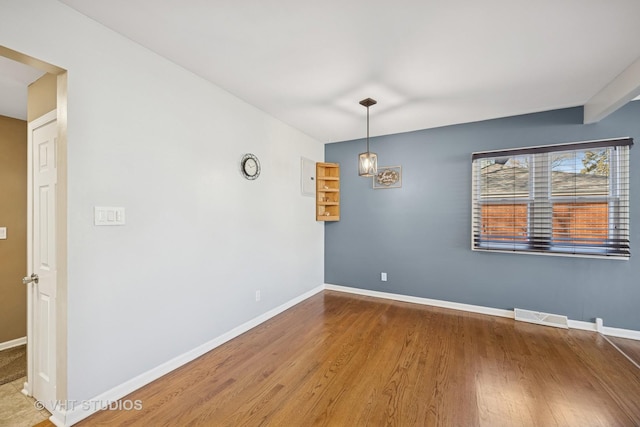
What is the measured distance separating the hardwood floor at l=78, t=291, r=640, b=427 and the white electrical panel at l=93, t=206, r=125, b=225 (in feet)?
4.21

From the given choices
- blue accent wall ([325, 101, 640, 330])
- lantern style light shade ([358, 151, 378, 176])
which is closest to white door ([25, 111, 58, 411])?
lantern style light shade ([358, 151, 378, 176])

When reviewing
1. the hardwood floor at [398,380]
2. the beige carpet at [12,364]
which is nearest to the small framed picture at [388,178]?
the hardwood floor at [398,380]

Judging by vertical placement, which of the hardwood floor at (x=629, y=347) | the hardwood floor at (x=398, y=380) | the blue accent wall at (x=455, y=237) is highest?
the blue accent wall at (x=455, y=237)

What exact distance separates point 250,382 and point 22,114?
3519mm

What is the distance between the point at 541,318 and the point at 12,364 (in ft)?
18.4

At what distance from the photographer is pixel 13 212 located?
9.02 ft

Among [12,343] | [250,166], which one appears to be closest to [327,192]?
[250,166]

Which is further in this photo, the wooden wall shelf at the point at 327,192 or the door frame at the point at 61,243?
the wooden wall shelf at the point at 327,192

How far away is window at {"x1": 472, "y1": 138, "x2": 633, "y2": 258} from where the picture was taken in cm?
286

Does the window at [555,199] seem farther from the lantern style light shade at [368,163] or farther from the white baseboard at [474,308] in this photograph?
the lantern style light shade at [368,163]

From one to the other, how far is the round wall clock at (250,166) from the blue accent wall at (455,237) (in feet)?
5.91

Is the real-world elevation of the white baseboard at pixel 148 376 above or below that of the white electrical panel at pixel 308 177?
below

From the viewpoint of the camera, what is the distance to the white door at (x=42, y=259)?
5.84 feet

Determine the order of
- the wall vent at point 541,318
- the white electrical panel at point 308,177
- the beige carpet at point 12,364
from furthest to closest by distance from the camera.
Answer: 1. the white electrical panel at point 308,177
2. the wall vent at point 541,318
3. the beige carpet at point 12,364
